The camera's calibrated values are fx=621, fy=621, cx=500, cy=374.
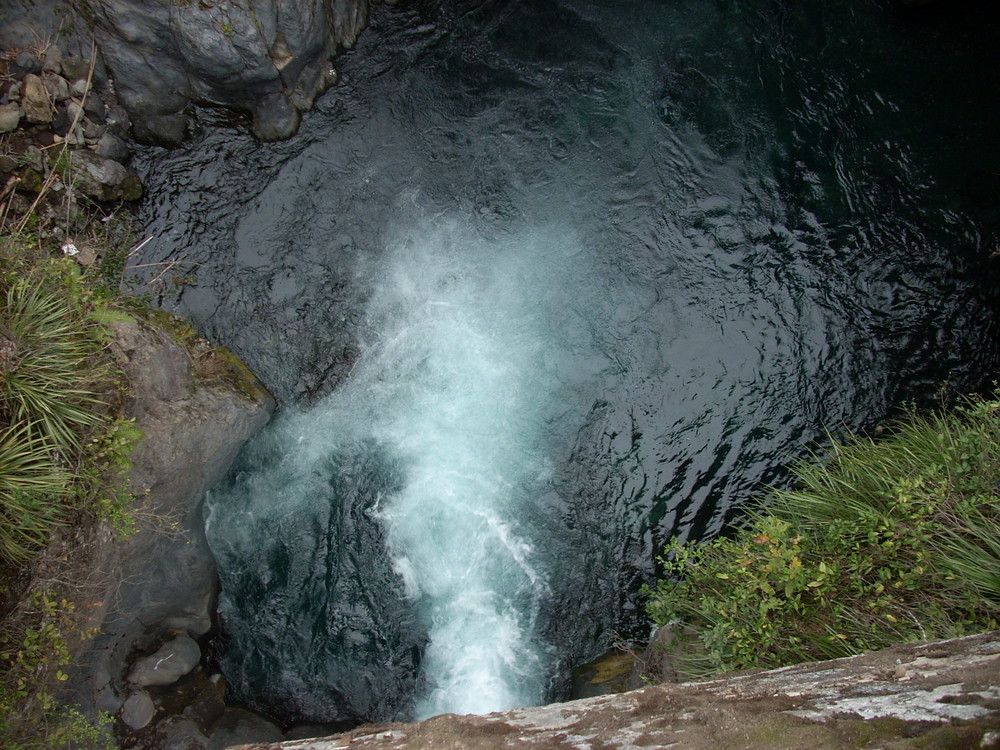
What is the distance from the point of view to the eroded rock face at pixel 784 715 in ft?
11.6

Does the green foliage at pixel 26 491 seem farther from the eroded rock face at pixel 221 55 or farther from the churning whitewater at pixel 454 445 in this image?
the eroded rock face at pixel 221 55

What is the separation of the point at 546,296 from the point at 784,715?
6602 millimetres

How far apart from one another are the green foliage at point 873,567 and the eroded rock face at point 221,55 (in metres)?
8.96

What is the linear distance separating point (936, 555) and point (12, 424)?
8546 mm

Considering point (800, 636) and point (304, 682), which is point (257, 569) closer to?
point (304, 682)

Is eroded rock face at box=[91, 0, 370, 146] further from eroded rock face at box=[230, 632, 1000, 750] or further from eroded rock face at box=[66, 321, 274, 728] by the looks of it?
eroded rock face at box=[230, 632, 1000, 750]

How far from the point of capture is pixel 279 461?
29.0 feet

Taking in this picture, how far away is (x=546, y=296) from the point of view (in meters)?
9.57

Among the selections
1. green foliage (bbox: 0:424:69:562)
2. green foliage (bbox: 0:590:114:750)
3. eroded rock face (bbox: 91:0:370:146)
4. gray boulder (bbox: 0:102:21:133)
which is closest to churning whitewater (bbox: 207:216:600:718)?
green foliage (bbox: 0:590:114:750)

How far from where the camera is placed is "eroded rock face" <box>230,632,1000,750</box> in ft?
11.6

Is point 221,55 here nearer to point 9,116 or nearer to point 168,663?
point 9,116

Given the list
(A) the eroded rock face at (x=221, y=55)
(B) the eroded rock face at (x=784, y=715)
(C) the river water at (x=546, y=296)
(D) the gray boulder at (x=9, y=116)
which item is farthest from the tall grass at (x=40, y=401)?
(A) the eroded rock face at (x=221, y=55)

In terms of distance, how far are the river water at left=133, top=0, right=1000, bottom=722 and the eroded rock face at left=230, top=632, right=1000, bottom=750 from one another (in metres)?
3.05

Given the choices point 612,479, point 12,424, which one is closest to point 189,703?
point 12,424
